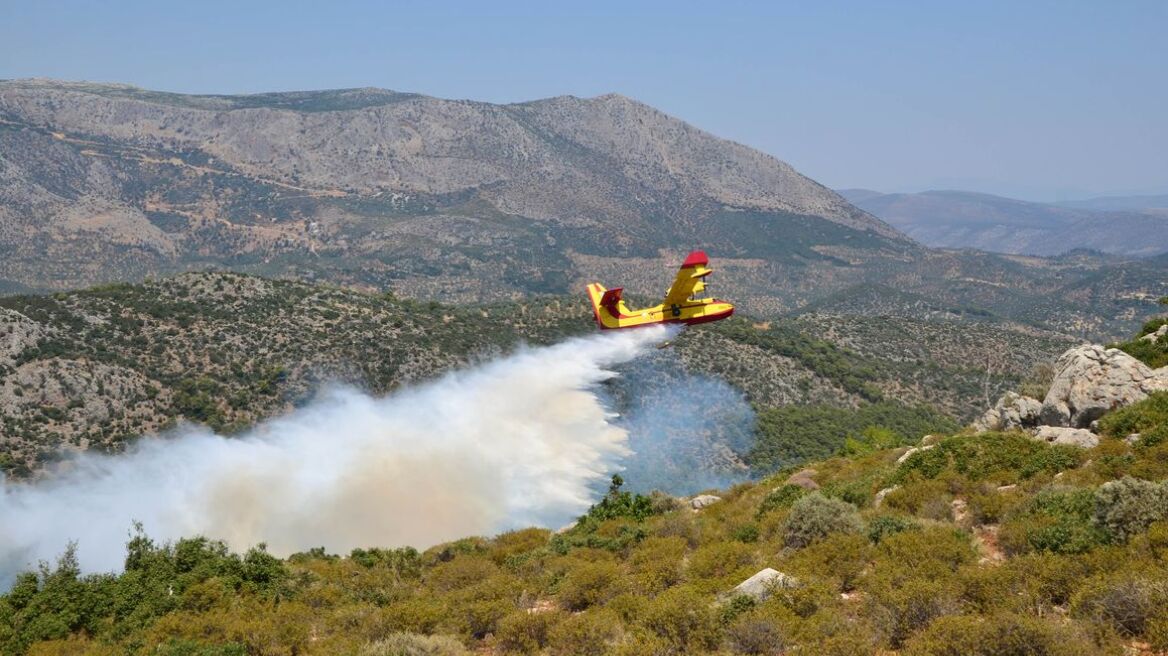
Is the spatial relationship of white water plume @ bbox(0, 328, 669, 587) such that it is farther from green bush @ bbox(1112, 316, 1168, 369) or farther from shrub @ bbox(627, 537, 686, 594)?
shrub @ bbox(627, 537, 686, 594)

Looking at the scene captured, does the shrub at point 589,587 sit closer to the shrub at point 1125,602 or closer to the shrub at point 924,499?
the shrub at point 924,499

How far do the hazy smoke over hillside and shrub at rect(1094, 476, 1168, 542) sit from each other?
47.3 m

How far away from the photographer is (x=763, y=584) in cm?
2339

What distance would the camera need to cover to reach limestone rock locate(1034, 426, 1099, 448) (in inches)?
1310

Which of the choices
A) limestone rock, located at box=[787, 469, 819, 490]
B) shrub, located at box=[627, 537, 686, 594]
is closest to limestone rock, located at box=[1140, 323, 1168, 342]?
limestone rock, located at box=[787, 469, 819, 490]

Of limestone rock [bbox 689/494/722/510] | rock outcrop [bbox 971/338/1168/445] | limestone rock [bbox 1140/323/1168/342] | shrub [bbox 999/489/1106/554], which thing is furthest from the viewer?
limestone rock [bbox 1140/323/1168/342]

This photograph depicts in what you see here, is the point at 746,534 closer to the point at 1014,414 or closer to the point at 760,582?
the point at 760,582

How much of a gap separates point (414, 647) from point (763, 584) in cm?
1051

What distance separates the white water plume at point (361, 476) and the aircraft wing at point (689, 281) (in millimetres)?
14479

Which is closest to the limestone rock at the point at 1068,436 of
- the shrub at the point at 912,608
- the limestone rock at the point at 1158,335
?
the limestone rock at the point at 1158,335

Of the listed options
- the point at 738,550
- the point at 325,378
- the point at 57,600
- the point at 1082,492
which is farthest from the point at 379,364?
the point at 1082,492

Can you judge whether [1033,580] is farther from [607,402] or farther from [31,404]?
[31,404]

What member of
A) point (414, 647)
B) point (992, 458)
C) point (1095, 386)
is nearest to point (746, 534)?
point (992, 458)

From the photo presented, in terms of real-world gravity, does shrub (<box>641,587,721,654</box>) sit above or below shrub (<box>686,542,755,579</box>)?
above
